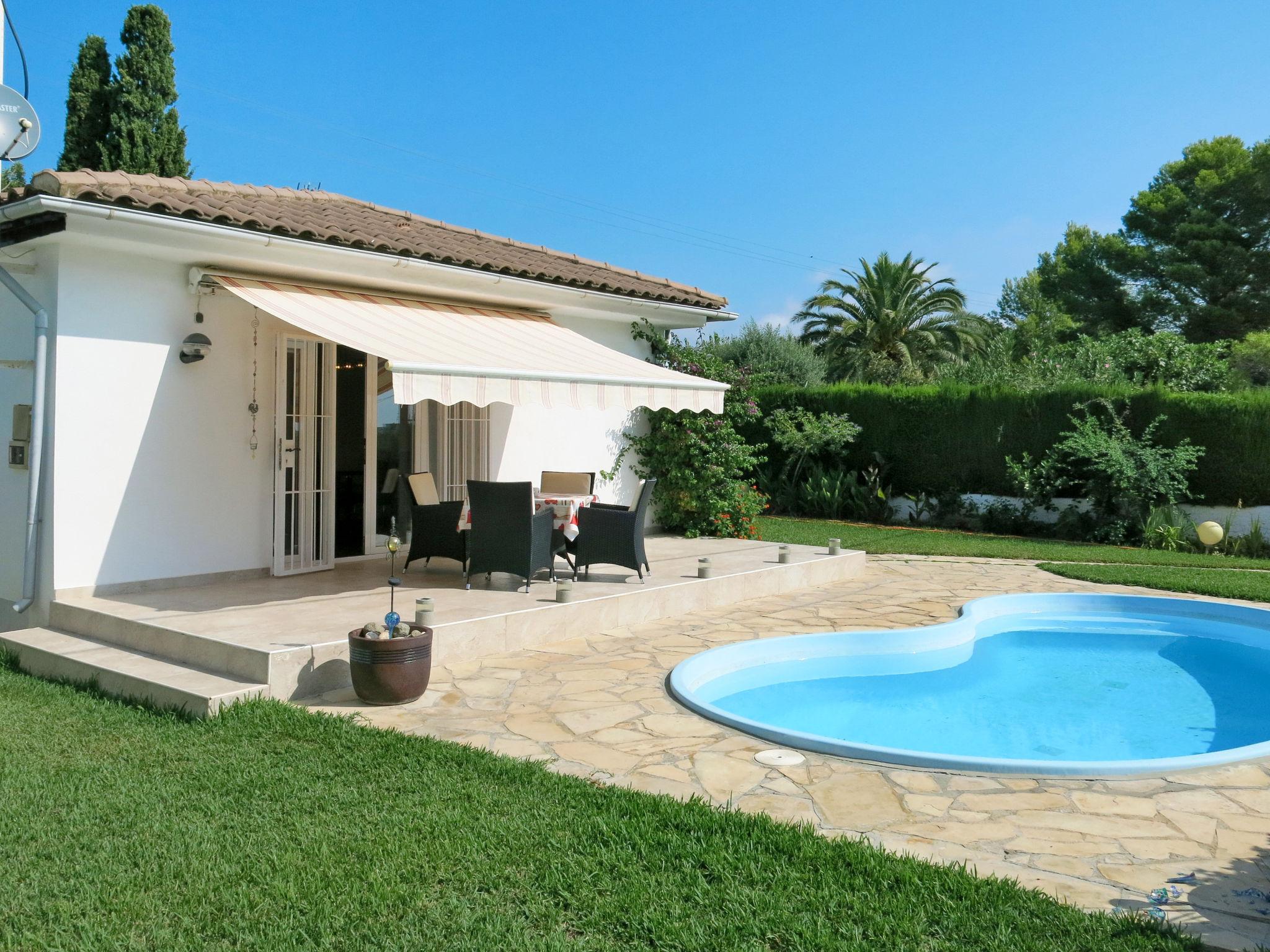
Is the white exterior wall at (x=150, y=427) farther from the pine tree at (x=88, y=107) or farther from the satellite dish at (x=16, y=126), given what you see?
the pine tree at (x=88, y=107)

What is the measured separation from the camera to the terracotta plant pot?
10.0 m

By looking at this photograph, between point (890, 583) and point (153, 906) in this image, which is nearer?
point (153, 906)

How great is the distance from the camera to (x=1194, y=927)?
217 inches

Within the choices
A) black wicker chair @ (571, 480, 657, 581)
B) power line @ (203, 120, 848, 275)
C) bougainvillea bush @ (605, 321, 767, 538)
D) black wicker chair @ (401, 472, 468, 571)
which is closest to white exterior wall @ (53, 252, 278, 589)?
black wicker chair @ (401, 472, 468, 571)

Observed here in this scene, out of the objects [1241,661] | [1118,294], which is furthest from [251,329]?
[1118,294]

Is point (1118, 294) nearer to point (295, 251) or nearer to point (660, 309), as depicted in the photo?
point (660, 309)

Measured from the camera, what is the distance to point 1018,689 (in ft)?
46.1

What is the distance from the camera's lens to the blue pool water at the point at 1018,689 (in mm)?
10984

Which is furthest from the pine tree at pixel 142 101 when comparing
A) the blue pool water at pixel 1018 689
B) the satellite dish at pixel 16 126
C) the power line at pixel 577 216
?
the blue pool water at pixel 1018 689

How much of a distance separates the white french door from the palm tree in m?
40.6

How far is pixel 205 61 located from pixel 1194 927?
40267mm

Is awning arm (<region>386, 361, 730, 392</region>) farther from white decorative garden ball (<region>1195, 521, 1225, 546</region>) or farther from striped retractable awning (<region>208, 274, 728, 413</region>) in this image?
white decorative garden ball (<region>1195, 521, 1225, 546</region>)

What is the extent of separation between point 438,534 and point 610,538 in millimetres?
3030

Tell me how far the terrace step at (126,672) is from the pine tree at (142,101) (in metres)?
25.5
